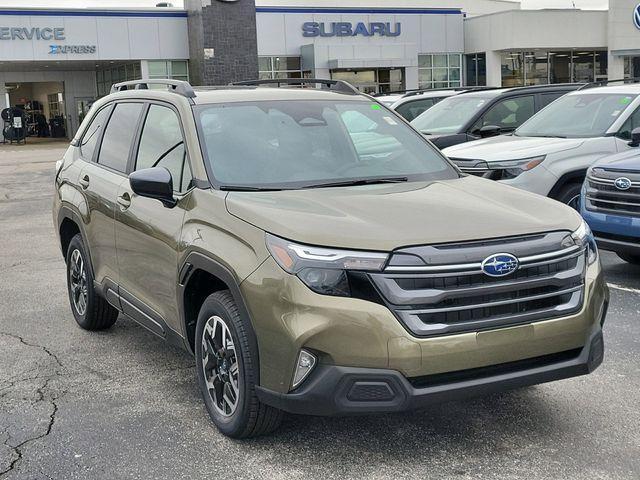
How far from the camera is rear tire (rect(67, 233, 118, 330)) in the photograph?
5812 millimetres

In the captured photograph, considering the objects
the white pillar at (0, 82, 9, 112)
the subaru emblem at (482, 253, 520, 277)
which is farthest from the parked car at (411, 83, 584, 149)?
the white pillar at (0, 82, 9, 112)

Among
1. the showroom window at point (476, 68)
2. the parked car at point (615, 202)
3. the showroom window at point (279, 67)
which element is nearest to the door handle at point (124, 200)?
the parked car at point (615, 202)

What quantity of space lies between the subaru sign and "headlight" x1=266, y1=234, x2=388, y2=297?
4377 centimetres

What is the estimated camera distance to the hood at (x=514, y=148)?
28.5ft

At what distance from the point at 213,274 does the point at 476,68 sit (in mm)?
47465

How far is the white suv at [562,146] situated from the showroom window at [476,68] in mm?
40262

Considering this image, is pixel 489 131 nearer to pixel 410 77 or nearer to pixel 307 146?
pixel 307 146

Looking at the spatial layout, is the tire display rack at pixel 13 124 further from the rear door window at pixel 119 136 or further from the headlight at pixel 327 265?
the headlight at pixel 327 265

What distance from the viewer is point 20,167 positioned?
24.9 metres

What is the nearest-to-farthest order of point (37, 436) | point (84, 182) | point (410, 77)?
point (37, 436), point (84, 182), point (410, 77)

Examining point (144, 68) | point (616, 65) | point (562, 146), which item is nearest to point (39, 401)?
point (562, 146)

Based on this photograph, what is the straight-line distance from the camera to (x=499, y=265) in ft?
11.3

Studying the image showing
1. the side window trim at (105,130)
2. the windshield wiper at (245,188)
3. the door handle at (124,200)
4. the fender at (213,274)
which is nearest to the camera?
the fender at (213,274)

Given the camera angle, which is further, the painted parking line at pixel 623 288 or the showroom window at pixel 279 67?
the showroom window at pixel 279 67
